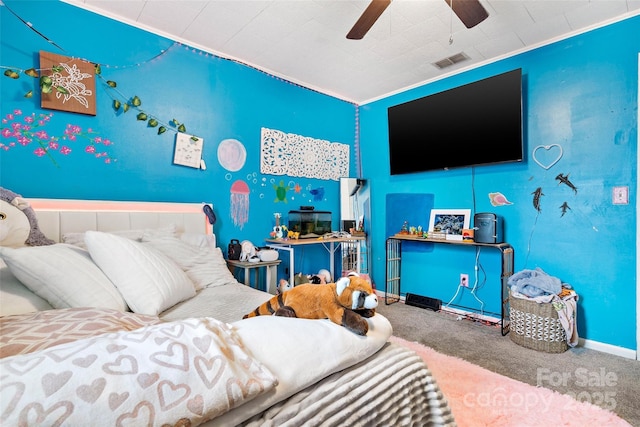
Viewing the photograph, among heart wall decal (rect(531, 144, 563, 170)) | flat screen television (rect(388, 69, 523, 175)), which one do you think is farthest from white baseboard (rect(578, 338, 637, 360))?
flat screen television (rect(388, 69, 523, 175))

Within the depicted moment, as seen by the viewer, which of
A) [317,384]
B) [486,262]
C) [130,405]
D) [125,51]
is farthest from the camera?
[486,262]

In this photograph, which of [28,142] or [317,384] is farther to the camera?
[28,142]

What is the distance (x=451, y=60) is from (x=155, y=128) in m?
2.66

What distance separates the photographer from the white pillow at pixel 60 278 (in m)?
1.10

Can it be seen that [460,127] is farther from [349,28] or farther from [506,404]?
[506,404]

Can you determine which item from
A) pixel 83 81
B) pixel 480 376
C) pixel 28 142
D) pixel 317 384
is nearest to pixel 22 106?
pixel 28 142

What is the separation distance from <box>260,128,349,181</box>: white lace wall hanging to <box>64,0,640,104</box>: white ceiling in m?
0.68

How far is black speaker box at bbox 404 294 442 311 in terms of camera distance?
10.4ft

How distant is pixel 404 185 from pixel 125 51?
283 centimetres

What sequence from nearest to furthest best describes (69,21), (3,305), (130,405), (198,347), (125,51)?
(130,405)
(198,347)
(3,305)
(69,21)
(125,51)

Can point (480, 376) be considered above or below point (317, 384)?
below

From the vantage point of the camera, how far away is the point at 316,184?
355cm

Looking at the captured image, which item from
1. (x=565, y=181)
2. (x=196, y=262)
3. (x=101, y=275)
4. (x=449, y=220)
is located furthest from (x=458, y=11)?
(x=101, y=275)

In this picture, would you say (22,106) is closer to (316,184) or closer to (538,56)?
(316,184)
